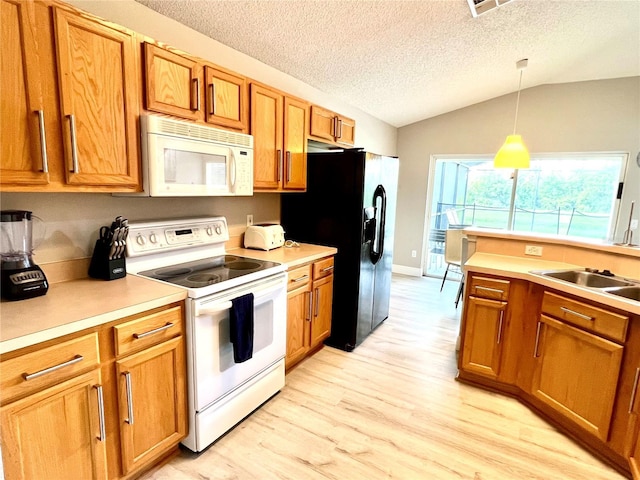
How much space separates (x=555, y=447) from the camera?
196 cm

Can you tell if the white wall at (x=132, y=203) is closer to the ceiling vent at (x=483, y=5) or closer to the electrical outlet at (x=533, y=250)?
the ceiling vent at (x=483, y=5)

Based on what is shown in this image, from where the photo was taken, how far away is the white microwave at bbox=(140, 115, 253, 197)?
173 cm

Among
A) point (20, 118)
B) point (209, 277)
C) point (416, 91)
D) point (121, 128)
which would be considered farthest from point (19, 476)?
point (416, 91)

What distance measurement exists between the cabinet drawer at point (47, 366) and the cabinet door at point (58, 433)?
0.03 meters

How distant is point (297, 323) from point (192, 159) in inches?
55.6

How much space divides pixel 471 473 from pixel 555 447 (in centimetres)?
63

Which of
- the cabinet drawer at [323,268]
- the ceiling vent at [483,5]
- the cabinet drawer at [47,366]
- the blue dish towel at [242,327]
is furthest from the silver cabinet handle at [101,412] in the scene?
the ceiling vent at [483,5]

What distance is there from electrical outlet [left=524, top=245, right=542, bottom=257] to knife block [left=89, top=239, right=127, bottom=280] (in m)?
2.97

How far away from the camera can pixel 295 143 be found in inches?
109

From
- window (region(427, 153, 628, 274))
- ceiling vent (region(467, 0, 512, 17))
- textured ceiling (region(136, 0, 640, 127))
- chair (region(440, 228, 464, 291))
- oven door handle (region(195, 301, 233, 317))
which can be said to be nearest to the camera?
oven door handle (region(195, 301, 233, 317))

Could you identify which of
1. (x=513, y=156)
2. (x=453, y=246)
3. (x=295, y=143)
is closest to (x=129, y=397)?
(x=295, y=143)

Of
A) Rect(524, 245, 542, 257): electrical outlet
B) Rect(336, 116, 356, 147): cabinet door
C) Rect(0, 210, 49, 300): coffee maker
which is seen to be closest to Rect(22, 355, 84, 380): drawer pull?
Rect(0, 210, 49, 300): coffee maker

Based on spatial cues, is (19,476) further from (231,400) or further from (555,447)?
(555,447)

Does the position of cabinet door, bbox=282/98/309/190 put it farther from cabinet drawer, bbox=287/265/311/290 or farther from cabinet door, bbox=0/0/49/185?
cabinet door, bbox=0/0/49/185
